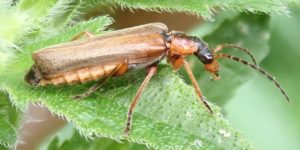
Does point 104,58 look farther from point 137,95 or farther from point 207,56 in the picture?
point 207,56

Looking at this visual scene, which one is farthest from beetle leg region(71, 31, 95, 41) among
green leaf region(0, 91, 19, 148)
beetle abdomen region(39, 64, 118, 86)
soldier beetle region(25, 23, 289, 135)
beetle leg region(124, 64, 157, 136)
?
green leaf region(0, 91, 19, 148)

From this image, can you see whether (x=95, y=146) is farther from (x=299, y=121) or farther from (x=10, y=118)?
(x=299, y=121)

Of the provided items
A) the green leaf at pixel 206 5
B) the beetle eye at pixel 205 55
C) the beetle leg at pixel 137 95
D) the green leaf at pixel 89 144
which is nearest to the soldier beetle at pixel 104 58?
the beetle leg at pixel 137 95

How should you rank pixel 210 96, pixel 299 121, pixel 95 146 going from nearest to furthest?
pixel 95 146, pixel 210 96, pixel 299 121

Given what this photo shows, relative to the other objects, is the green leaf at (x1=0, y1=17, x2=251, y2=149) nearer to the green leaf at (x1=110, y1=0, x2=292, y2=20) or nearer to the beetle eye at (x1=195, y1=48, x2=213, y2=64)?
the green leaf at (x1=110, y1=0, x2=292, y2=20)

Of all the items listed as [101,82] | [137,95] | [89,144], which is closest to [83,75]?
[101,82]

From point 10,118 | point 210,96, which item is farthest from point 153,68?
point 210,96
